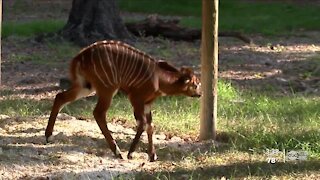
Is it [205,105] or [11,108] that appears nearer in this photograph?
[205,105]

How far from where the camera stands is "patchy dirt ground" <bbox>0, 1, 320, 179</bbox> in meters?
6.77

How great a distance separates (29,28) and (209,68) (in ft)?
38.8

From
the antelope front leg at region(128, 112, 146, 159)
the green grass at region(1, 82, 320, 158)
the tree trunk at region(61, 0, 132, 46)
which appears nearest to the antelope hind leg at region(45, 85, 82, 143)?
the antelope front leg at region(128, 112, 146, 159)

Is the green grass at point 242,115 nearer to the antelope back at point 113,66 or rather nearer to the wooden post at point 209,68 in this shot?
the wooden post at point 209,68

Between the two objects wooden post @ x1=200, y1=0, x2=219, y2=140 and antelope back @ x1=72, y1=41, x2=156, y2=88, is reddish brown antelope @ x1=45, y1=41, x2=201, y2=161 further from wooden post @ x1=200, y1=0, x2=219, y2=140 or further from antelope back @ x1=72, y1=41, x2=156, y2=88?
wooden post @ x1=200, y1=0, x2=219, y2=140

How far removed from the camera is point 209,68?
26.1 feet

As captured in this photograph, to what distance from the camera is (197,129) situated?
8.41 meters

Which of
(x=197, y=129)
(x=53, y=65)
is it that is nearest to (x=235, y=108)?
(x=197, y=129)

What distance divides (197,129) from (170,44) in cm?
812

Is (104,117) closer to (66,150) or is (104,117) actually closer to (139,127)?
(139,127)

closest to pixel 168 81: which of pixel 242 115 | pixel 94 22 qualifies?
pixel 242 115

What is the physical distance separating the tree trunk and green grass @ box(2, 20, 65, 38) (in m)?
2.29

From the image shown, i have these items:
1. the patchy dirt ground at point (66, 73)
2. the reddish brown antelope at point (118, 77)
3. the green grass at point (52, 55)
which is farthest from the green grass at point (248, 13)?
the reddish brown antelope at point (118, 77)

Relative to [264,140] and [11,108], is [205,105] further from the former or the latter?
[11,108]
